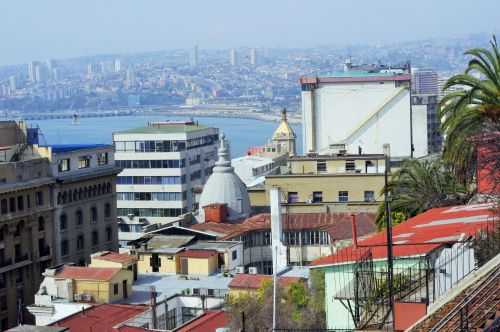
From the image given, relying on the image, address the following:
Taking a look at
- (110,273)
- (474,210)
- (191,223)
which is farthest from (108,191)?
(474,210)

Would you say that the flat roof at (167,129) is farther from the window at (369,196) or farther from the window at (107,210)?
the window at (369,196)

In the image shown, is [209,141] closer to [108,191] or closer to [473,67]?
[108,191]

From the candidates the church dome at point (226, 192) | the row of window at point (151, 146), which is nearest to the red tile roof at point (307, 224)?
the church dome at point (226, 192)

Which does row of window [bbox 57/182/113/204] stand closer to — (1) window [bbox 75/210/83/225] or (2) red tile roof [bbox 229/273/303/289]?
(1) window [bbox 75/210/83/225]

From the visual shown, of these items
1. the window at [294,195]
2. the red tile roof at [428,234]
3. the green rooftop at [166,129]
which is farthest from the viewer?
the green rooftop at [166,129]

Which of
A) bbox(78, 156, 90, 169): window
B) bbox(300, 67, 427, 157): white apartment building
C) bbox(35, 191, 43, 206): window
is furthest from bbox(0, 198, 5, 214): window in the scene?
bbox(300, 67, 427, 157): white apartment building
